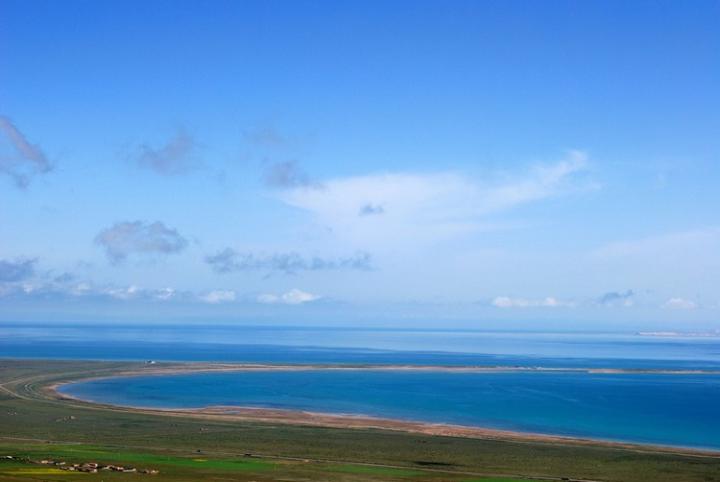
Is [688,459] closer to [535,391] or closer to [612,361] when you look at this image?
[535,391]

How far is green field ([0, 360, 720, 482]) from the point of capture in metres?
42.4

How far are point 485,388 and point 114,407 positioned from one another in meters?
45.5

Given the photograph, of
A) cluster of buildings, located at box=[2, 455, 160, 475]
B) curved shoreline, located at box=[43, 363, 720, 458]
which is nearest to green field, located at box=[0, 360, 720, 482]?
cluster of buildings, located at box=[2, 455, 160, 475]

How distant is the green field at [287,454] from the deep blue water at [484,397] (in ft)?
36.8

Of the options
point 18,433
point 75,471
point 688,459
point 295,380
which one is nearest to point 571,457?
point 688,459

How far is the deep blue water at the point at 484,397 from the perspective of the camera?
67438 millimetres

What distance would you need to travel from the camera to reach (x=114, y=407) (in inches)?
2842

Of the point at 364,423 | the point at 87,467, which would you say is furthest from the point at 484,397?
the point at 87,467

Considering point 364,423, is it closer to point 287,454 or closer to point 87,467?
point 287,454

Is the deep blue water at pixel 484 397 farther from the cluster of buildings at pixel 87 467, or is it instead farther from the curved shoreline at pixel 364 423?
the cluster of buildings at pixel 87 467

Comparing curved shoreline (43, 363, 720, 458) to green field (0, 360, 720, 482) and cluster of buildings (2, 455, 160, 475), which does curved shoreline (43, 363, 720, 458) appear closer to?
green field (0, 360, 720, 482)

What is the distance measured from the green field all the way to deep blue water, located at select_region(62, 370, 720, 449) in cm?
1122

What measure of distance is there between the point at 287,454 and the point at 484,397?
42321mm

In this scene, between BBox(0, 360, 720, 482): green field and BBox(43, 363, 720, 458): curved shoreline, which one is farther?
BBox(43, 363, 720, 458): curved shoreline
